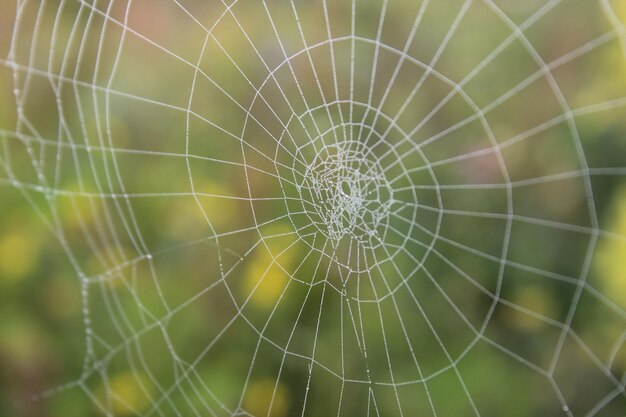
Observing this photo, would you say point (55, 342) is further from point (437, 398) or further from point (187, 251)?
point (437, 398)

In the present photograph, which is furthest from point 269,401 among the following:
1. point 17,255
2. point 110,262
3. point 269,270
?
point 17,255

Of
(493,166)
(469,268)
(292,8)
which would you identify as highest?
(292,8)

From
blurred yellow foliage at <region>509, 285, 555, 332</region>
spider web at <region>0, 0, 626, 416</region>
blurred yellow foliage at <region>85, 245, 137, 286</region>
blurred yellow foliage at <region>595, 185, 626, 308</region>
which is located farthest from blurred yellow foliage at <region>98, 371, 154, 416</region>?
blurred yellow foliage at <region>595, 185, 626, 308</region>

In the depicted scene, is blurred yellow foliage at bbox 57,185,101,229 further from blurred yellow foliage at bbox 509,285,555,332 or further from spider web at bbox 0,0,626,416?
blurred yellow foliage at bbox 509,285,555,332

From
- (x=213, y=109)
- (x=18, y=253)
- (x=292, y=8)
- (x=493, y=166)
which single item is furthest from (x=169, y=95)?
(x=493, y=166)

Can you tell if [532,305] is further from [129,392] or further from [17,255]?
[17,255]

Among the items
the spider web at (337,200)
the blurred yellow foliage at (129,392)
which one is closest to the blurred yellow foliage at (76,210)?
the spider web at (337,200)
